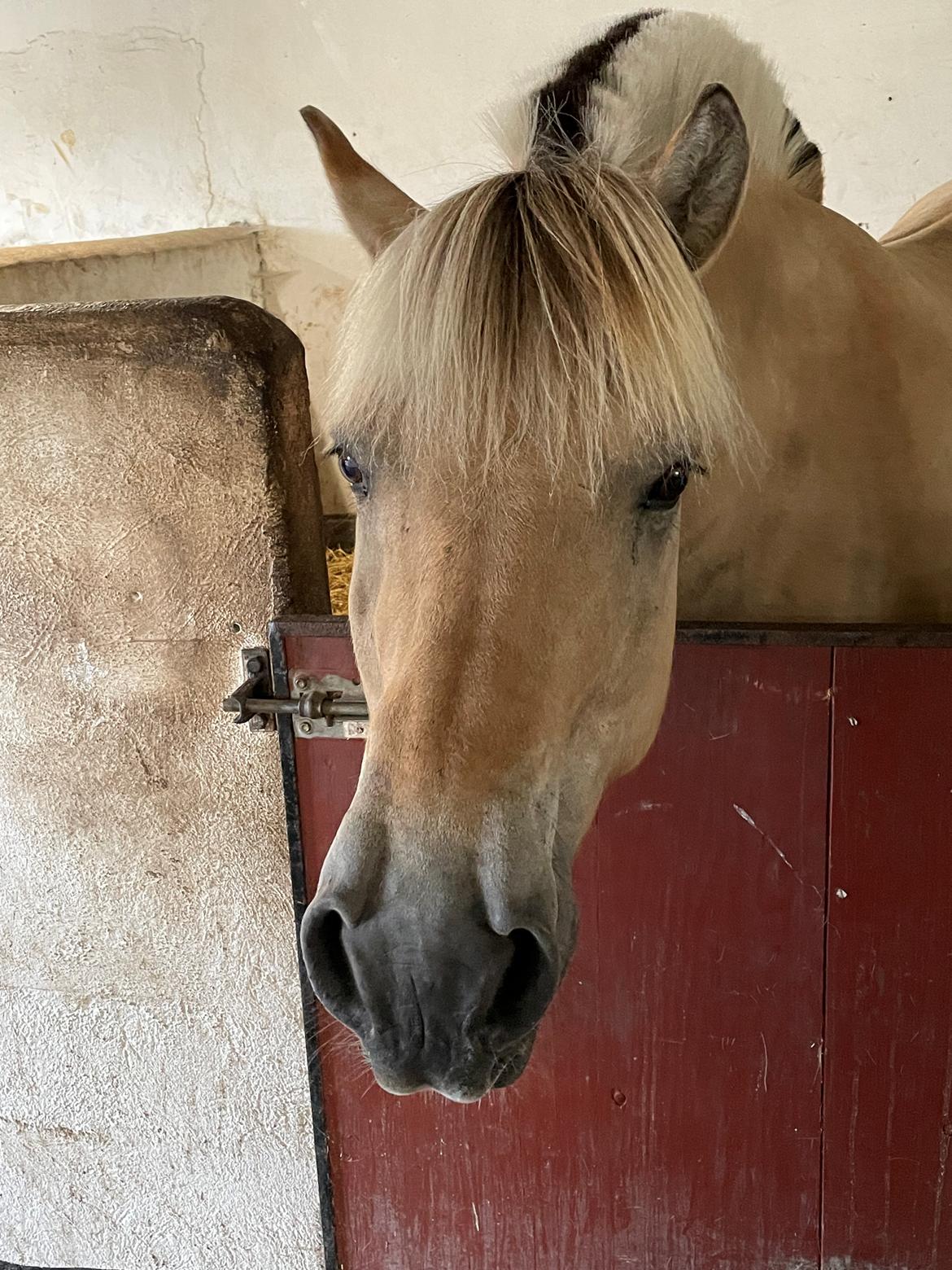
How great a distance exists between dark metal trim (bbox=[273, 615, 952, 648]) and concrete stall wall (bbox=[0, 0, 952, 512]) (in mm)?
2614

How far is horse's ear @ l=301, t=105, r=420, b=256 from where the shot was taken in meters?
1.15

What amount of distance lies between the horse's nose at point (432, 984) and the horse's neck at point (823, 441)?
65 cm

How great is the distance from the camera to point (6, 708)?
1466mm

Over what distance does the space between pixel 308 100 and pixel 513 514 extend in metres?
3.51

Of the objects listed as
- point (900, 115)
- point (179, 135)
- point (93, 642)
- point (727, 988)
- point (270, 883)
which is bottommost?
point (727, 988)

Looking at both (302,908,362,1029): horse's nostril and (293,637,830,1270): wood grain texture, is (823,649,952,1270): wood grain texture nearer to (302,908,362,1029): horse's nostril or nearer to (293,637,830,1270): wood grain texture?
(293,637,830,1270): wood grain texture

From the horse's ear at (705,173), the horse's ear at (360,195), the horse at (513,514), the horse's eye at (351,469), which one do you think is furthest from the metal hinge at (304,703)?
the horse's ear at (705,173)

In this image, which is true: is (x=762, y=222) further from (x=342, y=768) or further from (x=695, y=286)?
(x=342, y=768)

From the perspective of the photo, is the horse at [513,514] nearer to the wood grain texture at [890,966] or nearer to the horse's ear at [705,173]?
the horse's ear at [705,173]

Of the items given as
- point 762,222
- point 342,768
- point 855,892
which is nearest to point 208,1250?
point 342,768

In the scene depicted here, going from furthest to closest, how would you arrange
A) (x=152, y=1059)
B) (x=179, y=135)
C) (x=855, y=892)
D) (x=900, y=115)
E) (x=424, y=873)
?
1. (x=179, y=135)
2. (x=900, y=115)
3. (x=152, y=1059)
4. (x=855, y=892)
5. (x=424, y=873)

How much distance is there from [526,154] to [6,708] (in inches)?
45.2

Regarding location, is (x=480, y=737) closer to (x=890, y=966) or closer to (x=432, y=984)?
(x=432, y=984)

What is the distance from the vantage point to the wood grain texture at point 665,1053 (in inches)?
47.6
